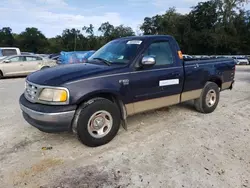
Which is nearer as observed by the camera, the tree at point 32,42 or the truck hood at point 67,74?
the truck hood at point 67,74

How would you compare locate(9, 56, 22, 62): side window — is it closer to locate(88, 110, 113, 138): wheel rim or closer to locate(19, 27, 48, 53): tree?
locate(88, 110, 113, 138): wheel rim

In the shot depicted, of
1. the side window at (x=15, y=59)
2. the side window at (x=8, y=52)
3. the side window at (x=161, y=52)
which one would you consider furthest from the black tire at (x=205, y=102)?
the side window at (x=8, y=52)

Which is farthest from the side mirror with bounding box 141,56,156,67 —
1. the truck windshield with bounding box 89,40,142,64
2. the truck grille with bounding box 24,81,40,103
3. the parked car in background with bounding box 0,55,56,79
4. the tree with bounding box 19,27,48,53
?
the tree with bounding box 19,27,48,53

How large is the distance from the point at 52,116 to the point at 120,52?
1.78 meters

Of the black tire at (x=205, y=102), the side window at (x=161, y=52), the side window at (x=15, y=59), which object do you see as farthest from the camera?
the side window at (x=15, y=59)

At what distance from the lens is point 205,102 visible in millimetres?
5148

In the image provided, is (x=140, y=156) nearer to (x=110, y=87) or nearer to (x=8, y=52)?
(x=110, y=87)

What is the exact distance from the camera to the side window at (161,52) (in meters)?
4.10

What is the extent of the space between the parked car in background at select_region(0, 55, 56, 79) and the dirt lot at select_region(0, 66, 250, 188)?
8839mm

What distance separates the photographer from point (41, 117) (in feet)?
10.1

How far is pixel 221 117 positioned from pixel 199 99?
637 millimetres

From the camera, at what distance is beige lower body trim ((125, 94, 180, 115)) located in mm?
3817

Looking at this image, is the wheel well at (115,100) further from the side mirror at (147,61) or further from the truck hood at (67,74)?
the side mirror at (147,61)

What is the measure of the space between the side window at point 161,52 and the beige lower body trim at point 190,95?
80 cm
